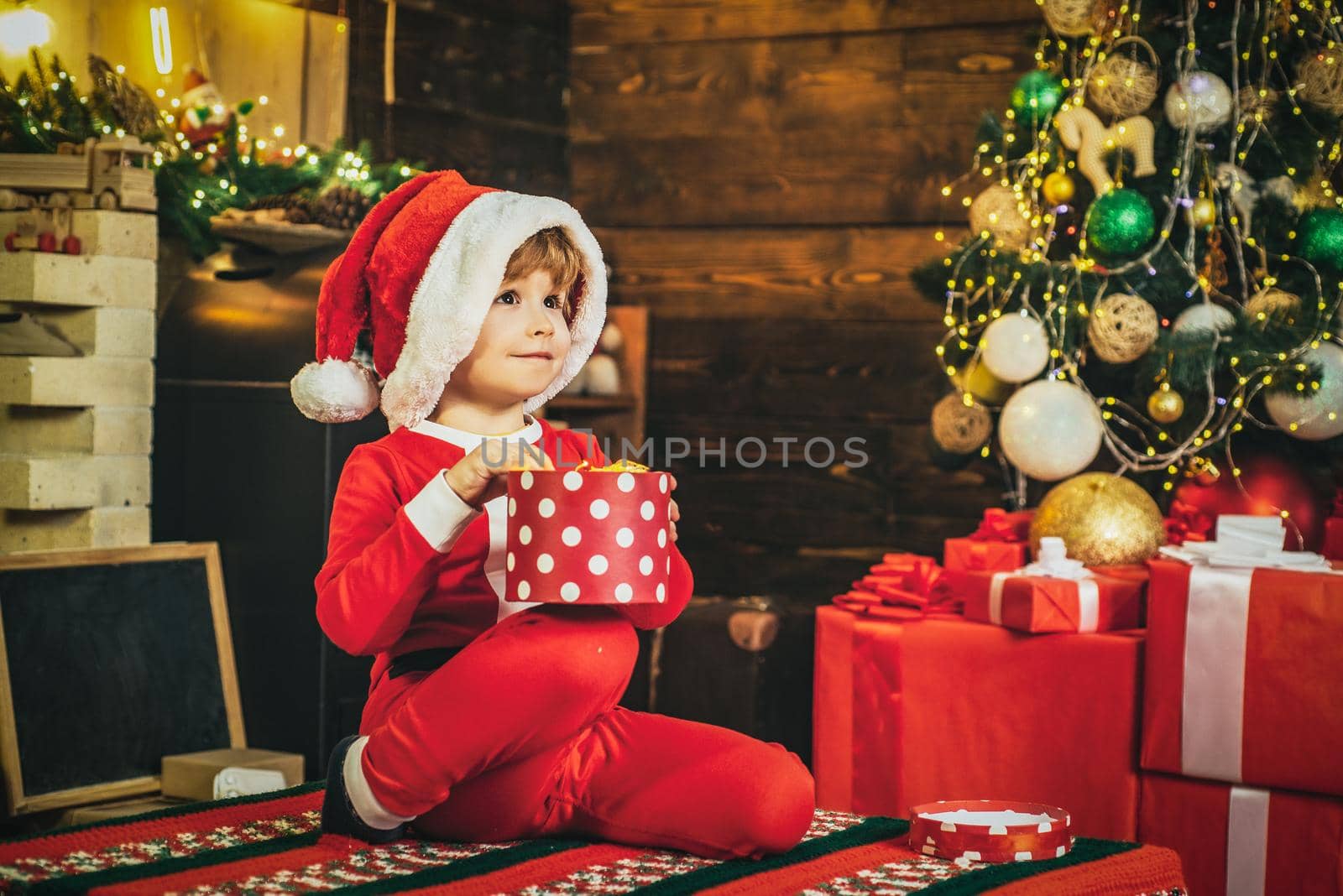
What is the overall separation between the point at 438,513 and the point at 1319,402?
1.61 metres

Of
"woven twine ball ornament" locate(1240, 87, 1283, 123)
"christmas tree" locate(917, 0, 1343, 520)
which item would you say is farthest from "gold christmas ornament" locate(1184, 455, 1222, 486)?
"woven twine ball ornament" locate(1240, 87, 1283, 123)

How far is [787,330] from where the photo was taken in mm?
3693

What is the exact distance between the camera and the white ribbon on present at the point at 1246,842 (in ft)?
7.26

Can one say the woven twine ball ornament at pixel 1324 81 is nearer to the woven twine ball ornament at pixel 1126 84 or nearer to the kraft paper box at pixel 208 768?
the woven twine ball ornament at pixel 1126 84

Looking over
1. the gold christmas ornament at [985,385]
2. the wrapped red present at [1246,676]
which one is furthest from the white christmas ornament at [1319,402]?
the gold christmas ornament at [985,385]

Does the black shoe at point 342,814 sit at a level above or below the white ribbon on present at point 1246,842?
above

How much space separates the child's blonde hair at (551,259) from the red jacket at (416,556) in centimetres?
18

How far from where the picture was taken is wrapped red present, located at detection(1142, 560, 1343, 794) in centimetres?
217

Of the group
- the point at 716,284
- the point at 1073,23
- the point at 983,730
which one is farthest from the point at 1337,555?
the point at 716,284

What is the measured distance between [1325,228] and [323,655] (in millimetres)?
1898

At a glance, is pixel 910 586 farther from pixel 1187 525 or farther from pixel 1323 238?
pixel 1323 238

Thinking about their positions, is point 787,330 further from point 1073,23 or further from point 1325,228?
point 1325,228

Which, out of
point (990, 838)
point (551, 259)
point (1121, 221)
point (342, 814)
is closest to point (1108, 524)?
point (1121, 221)

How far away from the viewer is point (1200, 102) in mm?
2582
